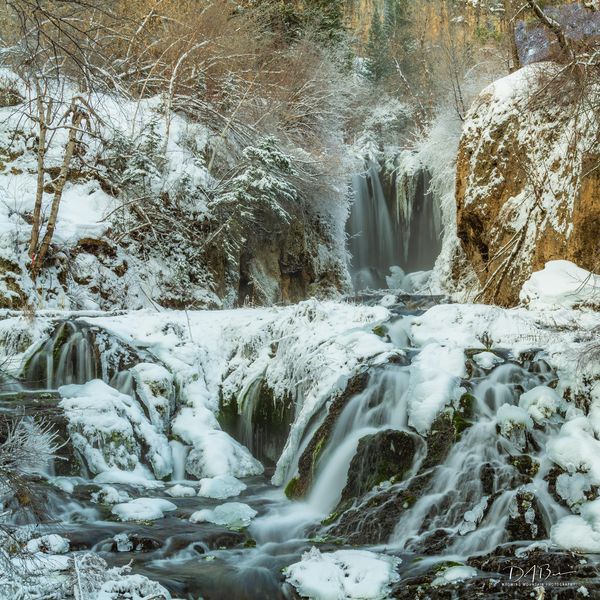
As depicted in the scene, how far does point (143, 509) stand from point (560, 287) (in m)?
5.76

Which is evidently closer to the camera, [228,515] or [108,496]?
[228,515]

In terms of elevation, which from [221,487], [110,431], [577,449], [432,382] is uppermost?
[432,382]

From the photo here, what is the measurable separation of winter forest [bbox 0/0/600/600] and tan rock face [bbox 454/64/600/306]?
0.13 feet

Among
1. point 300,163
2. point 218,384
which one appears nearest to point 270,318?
point 218,384

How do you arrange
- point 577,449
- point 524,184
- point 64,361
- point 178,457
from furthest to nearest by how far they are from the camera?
point 524,184
point 64,361
point 178,457
point 577,449

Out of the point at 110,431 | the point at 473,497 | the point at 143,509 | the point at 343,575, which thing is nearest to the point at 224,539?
the point at 143,509

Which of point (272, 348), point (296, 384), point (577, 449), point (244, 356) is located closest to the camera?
point (577, 449)

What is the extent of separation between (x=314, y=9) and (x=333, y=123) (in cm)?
683

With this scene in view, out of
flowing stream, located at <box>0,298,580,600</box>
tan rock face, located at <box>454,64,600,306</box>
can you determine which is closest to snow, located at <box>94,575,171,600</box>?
flowing stream, located at <box>0,298,580,600</box>

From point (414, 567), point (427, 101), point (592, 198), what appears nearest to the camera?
point (414, 567)

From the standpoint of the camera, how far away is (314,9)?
79.4 feet

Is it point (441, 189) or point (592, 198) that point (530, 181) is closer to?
point (592, 198)

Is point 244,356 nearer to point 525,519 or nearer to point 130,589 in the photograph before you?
point 525,519

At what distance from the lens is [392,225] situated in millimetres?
19734
